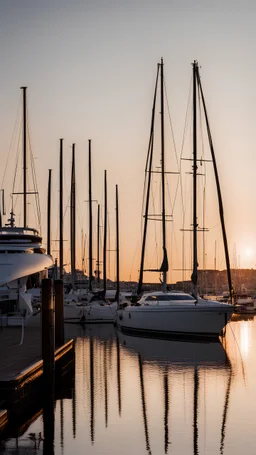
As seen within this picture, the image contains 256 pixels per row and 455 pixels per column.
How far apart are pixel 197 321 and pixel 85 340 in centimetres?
565

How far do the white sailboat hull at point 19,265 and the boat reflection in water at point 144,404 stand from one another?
12.7ft

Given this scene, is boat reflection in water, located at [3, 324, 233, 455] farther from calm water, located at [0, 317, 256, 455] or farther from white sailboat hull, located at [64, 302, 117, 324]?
white sailboat hull, located at [64, 302, 117, 324]

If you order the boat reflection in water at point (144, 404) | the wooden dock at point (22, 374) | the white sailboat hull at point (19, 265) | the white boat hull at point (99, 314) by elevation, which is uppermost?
the white sailboat hull at point (19, 265)

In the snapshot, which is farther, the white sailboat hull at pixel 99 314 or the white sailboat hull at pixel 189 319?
the white sailboat hull at pixel 99 314

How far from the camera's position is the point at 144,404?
72.4 ft

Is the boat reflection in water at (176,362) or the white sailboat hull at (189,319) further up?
the white sailboat hull at (189,319)

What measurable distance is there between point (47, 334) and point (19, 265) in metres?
4.02

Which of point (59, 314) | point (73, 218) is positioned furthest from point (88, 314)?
point (59, 314)

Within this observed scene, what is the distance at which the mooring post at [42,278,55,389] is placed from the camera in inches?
858

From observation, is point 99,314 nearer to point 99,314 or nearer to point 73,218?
point 99,314

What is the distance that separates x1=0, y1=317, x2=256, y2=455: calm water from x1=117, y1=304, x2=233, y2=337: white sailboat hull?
1780 millimetres

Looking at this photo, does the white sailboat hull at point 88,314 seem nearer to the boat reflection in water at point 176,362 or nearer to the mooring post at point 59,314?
the boat reflection in water at point 176,362

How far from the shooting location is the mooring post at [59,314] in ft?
94.4

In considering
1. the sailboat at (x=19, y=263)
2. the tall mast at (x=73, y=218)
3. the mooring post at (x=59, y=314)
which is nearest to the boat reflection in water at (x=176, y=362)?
the mooring post at (x=59, y=314)
